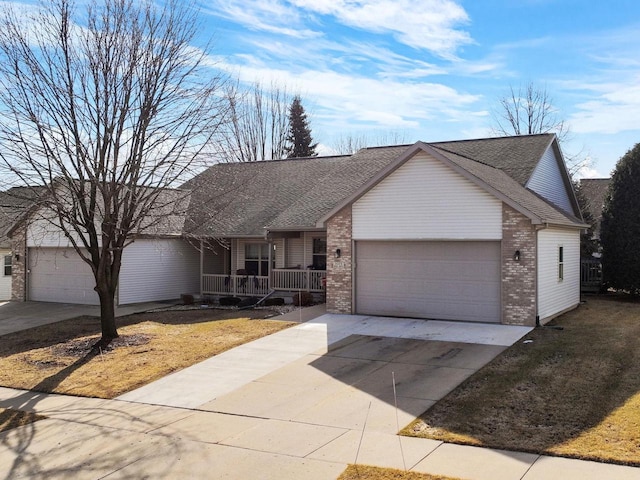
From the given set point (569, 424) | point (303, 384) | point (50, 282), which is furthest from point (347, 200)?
point (50, 282)

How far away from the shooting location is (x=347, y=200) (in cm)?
1833

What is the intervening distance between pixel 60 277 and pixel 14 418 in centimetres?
1602

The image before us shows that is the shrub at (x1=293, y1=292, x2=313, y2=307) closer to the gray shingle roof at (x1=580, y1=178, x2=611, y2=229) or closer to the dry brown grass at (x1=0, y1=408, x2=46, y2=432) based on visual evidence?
the dry brown grass at (x1=0, y1=408, x2=46, y2=432)

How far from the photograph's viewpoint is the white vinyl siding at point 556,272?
16.1m

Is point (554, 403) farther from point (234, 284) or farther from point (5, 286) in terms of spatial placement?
point (5, 286)

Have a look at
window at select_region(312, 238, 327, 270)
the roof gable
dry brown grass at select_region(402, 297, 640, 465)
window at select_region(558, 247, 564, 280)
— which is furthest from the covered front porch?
dry brown grass at select_region(402, 297, 640, 465)

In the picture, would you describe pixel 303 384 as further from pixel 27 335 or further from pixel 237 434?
pixel 27 335

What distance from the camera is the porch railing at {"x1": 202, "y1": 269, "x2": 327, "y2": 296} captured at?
22172 mm

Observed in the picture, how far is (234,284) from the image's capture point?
925 inches

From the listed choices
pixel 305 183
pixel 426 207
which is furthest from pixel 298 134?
pixel 426 207

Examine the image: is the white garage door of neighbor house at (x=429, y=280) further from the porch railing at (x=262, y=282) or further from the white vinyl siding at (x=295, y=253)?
the white vinyl siding at (x=295, y=253)

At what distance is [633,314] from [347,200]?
9290 millimetres

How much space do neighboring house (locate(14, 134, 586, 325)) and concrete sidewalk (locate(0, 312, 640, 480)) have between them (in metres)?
2.16

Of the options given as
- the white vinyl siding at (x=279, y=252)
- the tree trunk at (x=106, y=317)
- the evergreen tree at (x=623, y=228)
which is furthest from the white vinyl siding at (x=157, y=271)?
the evergreen tree at (x=623, y=228)
